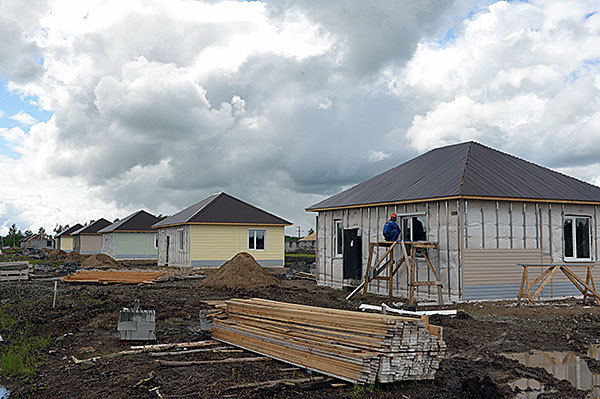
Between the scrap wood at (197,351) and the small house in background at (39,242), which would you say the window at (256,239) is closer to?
the scrap wood at (197,351)

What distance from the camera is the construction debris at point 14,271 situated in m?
25.2

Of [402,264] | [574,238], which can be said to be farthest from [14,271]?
[574,238]

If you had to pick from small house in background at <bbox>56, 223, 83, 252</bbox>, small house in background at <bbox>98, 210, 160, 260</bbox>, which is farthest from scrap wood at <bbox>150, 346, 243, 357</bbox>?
small house in background at <bbox>56, 223, 83, 252</bbox>

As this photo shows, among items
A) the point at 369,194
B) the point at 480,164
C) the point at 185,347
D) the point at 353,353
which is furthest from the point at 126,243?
the point at 353,353

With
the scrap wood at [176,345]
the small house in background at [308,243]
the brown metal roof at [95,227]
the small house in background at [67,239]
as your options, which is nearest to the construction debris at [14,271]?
the scrap wood at [176,345]

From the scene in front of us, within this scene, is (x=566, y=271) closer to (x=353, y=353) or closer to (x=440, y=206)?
(x=440, y=206)

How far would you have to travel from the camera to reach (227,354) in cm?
878

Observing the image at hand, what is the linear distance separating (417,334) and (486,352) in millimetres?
2941

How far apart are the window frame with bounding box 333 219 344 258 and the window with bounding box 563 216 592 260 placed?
7.54 m

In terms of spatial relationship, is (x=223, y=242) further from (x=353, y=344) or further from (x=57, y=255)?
(x=57, y=255)

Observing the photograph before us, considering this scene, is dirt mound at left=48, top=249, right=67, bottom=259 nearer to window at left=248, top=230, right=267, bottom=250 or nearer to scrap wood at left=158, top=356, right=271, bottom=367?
window at left=248, top=230, right=267, bottom=250

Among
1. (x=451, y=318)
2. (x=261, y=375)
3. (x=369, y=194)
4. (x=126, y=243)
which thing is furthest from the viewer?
(x=126, y=243)

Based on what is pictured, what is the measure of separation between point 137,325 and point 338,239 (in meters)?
11.7

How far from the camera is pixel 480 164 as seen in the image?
17.1m
